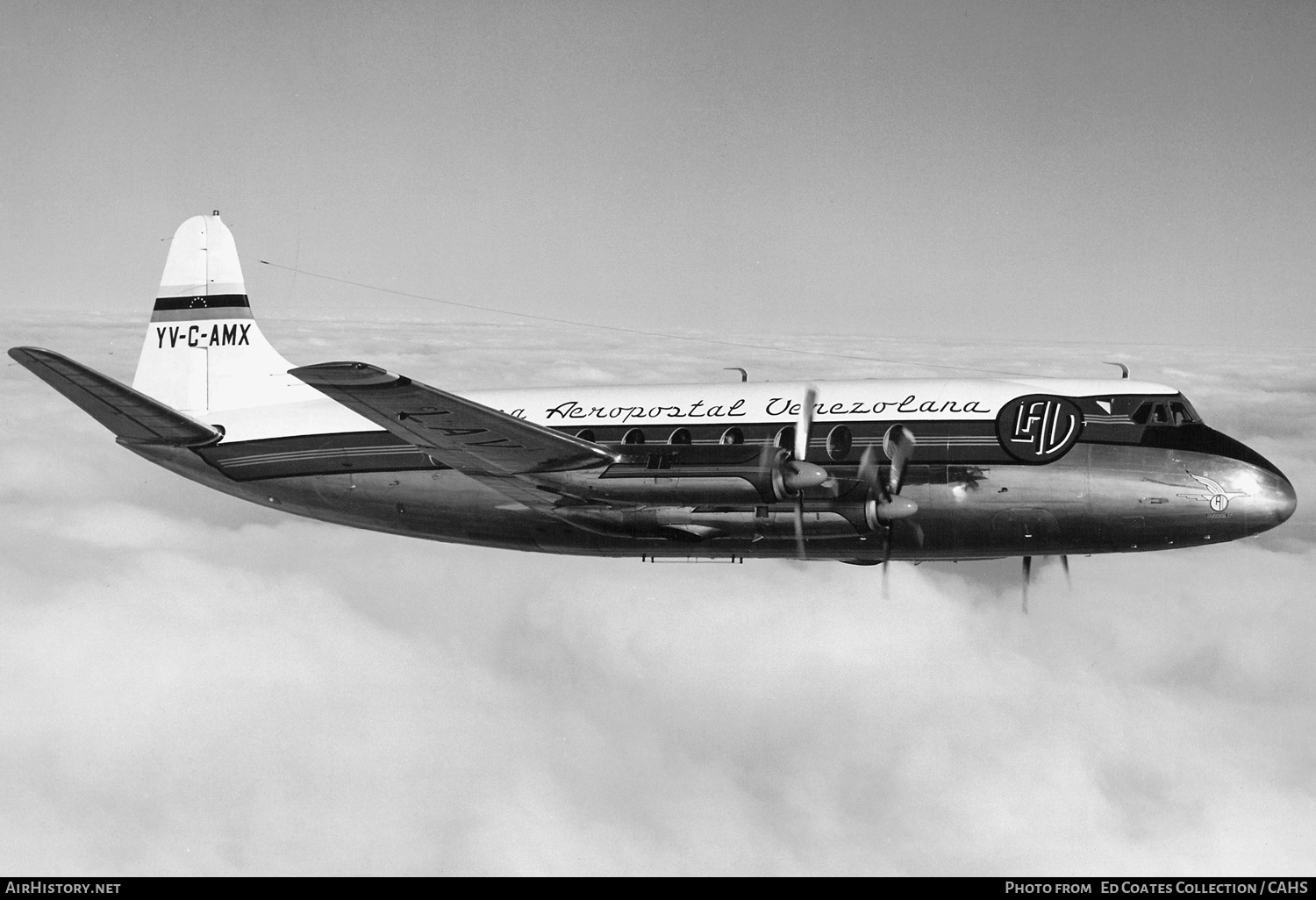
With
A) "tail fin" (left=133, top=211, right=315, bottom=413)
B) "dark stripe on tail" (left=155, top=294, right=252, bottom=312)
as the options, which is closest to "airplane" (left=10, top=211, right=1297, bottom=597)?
"tail fin" (left=133, top=211, right=315, bottom=413)

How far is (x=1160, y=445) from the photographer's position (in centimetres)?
2031

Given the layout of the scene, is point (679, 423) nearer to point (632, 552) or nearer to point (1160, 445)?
point (632, 552)

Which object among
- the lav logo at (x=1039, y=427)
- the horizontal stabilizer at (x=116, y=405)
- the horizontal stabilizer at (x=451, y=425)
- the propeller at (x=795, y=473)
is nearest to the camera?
the horizontal stabilizer at (x=451, y=425)

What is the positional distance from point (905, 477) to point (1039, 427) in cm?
247

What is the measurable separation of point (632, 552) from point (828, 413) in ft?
14.8

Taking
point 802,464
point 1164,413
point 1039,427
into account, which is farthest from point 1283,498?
point 802,464

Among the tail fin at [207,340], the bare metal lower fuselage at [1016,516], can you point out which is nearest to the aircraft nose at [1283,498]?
the bare metal lower fuselage at [1016,516]

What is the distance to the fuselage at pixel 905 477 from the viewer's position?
19969 millimetres

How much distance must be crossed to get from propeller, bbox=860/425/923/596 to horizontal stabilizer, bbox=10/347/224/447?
13313 millimetres

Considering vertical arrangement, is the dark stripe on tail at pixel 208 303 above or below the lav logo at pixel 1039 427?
above

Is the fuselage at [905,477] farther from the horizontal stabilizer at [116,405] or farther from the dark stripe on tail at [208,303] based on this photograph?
the dark stripe on tail at [208,303]

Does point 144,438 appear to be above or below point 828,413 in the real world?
below

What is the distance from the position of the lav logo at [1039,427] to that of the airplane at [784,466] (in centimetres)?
3
